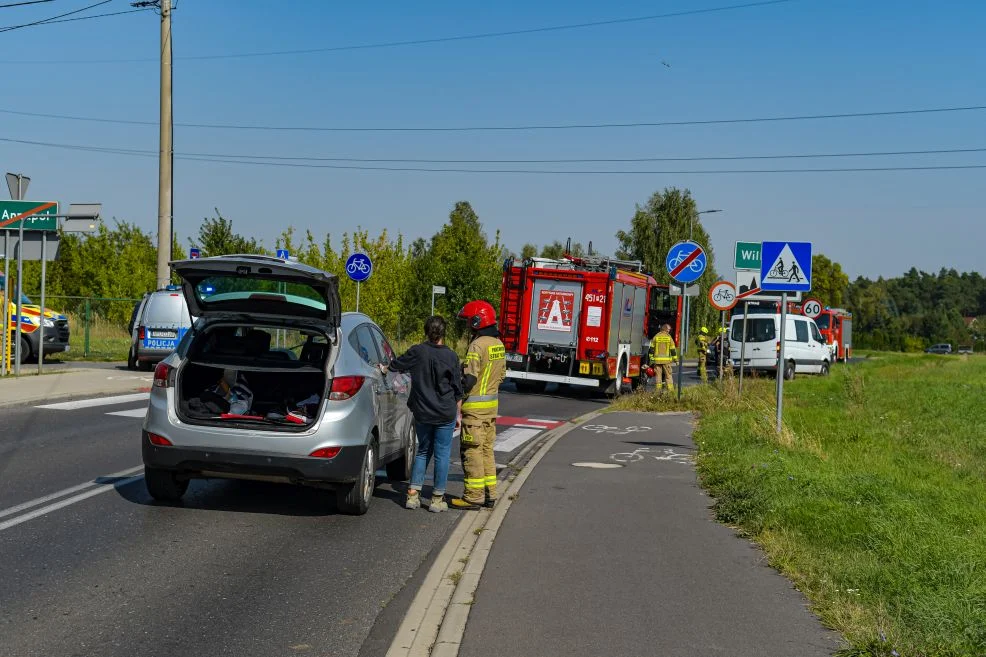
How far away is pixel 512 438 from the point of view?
15750 millimetres

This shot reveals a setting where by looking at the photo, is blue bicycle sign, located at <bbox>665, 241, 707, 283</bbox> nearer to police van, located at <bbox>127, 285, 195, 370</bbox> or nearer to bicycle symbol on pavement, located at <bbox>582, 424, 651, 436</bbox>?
bicycle symbol on pavement, located at <bbox>582, 424, 651, 436</bbox>

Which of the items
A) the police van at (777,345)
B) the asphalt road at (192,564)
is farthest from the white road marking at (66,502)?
the police van at (777,345)

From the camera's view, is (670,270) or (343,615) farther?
(670,270)

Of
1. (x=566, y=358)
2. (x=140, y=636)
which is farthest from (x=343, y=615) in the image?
(x=566, y=358)

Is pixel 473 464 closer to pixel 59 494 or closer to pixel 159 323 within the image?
pixel 59 494

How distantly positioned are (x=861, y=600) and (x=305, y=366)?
4588 millimetres

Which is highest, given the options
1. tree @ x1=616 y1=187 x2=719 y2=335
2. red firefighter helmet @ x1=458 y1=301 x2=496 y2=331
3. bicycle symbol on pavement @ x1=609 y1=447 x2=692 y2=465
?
tree @ x1=616 y1=187 x2=719 y2=335

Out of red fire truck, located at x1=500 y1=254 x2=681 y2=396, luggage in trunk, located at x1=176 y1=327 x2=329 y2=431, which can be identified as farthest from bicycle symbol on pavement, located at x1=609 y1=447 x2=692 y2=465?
red fire truck, located at x1=500 y1=254 x2=681 y2=396

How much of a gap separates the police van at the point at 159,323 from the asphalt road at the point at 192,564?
41.1 ft

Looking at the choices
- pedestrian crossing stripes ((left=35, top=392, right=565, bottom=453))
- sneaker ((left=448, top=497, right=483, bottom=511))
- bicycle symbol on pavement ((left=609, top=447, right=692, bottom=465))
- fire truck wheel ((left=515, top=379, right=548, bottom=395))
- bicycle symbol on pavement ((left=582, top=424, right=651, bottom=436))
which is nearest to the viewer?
sneaker ((left=448, top=497, right=483, bottom=511))

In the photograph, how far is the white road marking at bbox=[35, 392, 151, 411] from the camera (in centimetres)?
1626

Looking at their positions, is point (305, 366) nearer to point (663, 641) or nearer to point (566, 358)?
point (663, 641)

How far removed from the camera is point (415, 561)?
24.1 ft

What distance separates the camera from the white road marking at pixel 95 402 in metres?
16.3
